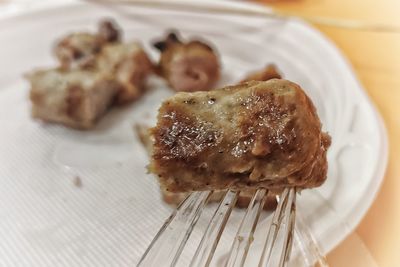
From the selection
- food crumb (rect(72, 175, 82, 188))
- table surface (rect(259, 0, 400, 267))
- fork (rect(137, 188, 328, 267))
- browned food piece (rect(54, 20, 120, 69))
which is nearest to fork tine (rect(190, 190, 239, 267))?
fork (rect(137, 188, 328, 267))

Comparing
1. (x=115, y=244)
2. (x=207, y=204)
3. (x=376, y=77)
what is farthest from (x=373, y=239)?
(x=376, y=77)

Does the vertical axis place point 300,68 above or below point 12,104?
above

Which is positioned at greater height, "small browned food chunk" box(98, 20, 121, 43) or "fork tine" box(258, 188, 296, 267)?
"fork tine" box(258, 188, 296, 267)

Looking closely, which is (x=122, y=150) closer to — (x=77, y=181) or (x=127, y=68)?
(x=77, y=181)

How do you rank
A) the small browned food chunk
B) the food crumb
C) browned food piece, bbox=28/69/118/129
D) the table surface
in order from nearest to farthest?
1. the table surface
2. the food crumb
3. browned food piece, bbox=28/69/118/129
4. the small browned food chunk

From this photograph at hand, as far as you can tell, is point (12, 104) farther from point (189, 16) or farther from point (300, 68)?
point (300, 68)

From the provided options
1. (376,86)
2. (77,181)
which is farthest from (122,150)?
(376,86)

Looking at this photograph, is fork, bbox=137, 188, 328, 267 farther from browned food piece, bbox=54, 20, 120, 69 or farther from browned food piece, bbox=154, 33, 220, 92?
browned food piece, bbox=54, 20, 120, 69
